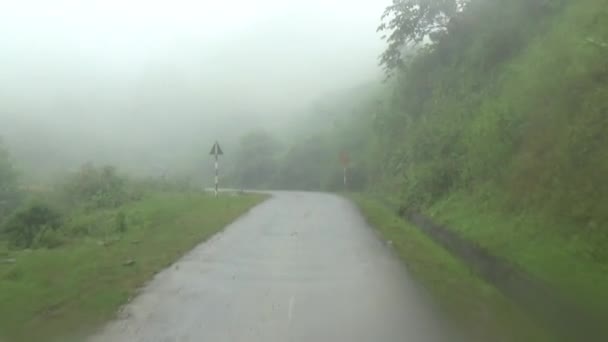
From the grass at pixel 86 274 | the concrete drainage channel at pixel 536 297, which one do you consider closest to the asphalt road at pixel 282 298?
the grass at pixel 86 274

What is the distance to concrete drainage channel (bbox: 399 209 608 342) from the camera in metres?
8.12

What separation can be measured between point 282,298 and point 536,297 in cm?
378

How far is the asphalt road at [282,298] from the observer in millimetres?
8062

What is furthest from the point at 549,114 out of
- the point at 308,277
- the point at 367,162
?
the point at 367,162

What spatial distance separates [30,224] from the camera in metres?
21.4

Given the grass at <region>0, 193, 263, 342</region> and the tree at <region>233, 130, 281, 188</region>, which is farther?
the tree at <region>233, 130, 281, 188</region>

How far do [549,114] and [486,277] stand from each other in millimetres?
5242

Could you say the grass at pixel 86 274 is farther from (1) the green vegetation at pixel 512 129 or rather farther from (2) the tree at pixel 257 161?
(2) the tree at pixel 257 161

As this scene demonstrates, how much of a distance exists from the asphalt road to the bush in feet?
21.5

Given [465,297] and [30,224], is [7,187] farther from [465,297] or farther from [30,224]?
[465,297]

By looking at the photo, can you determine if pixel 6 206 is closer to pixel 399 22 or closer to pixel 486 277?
pixel 399 22

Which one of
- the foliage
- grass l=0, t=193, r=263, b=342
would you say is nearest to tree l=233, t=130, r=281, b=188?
the foliage

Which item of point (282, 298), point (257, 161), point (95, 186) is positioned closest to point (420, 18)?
point (95, 186)

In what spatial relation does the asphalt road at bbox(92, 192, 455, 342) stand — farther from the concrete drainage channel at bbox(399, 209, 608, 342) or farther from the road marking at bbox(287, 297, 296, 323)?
the concrete drainage channel at bbox(399, 209, 608, 342)
